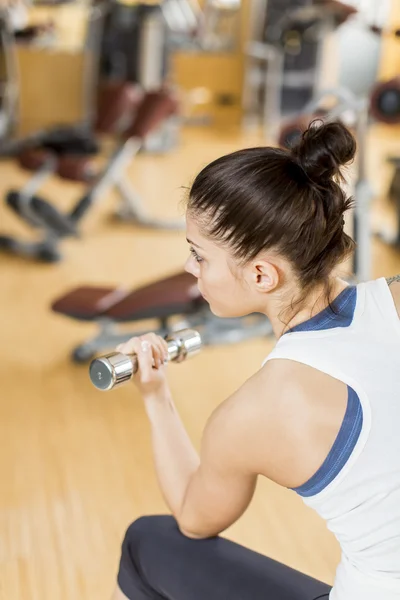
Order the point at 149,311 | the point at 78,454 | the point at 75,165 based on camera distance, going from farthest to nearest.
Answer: the point at 75,165
the point at 149,311
the point at 78,454

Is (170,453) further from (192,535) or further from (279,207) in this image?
(279,207)

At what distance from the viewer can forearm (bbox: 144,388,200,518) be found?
1026mm

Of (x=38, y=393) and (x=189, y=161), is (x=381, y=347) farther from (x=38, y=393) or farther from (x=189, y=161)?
(x=189, y=161)

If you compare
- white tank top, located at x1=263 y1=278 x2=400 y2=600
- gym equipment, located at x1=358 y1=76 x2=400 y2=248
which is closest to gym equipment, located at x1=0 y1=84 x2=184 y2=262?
gym equipment, located at x1=358 y1=76 x2=400 y2=248

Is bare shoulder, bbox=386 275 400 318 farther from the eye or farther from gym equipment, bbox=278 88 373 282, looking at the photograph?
gym equipment, bbox=278 88 373 282

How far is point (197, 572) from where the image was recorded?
3.26 ft

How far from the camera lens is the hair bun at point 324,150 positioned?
2.84 ft

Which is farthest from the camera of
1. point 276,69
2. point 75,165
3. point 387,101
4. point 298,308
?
point 276,69

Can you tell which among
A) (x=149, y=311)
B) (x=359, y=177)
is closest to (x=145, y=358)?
(x=149, y=311)

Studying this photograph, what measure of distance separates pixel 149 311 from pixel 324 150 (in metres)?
1.39

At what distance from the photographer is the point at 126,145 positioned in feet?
12.1

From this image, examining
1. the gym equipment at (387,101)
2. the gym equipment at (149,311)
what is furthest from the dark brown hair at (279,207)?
the gym equipment at (387,101)

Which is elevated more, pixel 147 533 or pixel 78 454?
pixel 147 533

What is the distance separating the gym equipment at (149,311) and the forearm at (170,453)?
1142 millimetres
